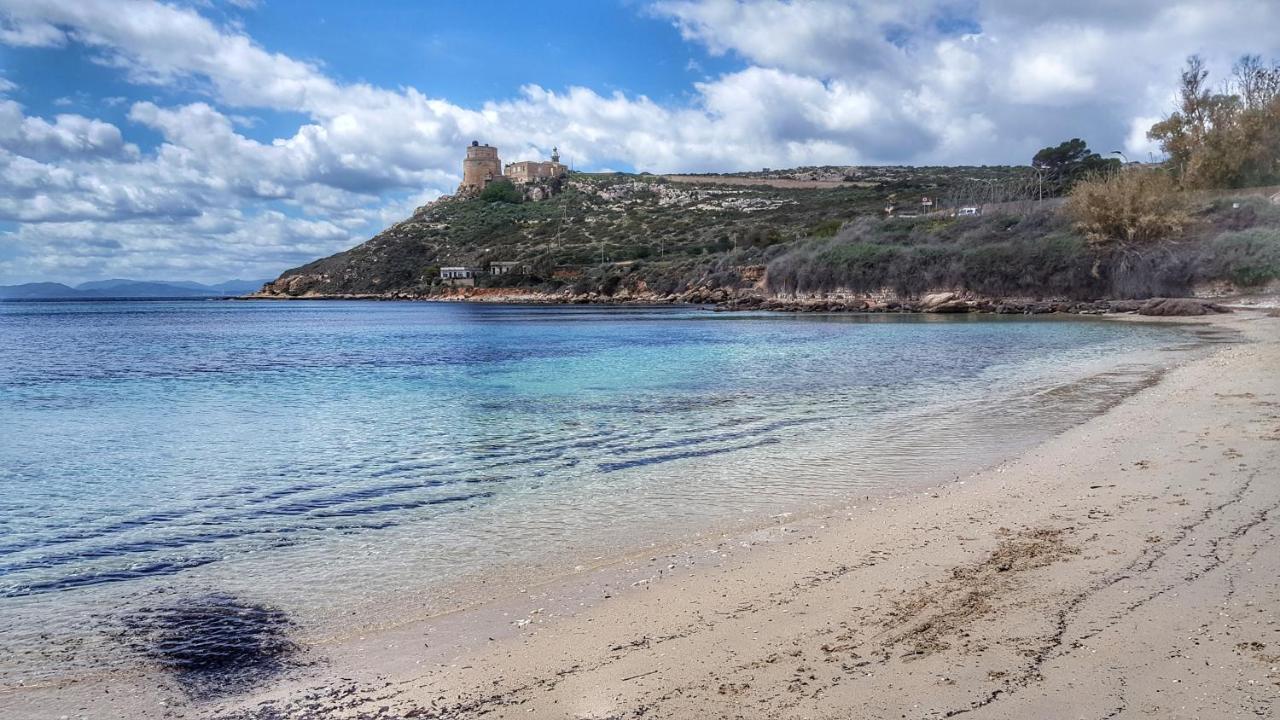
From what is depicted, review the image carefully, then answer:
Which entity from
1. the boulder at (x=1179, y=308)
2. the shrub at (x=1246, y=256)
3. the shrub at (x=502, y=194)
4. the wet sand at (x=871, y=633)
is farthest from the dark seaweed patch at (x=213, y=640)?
the shrub at (x=502, y=194)

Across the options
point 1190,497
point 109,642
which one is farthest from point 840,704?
point 1190,497

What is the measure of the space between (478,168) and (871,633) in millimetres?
159125

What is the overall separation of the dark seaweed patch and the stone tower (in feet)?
501

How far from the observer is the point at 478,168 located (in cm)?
15525

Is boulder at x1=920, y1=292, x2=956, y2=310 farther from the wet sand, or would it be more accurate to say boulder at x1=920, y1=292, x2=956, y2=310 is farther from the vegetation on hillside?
the wet sand

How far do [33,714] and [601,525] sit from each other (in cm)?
396

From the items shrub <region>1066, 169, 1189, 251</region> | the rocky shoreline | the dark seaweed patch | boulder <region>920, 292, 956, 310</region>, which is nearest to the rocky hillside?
the rocky shoreline

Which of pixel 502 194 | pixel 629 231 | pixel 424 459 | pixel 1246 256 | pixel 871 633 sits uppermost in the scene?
pixel 502 194

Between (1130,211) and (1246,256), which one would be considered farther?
(1130,211)

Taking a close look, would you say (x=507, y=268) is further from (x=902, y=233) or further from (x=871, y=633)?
(x=871, y=633)

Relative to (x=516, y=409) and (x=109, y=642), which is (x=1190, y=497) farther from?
(x=516, y=409)

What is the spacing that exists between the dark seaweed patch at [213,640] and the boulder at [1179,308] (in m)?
40.1

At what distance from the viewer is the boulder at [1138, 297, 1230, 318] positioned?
35469mm

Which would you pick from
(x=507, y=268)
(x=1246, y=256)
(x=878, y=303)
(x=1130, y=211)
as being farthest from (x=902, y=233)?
(x=507, y=268)
